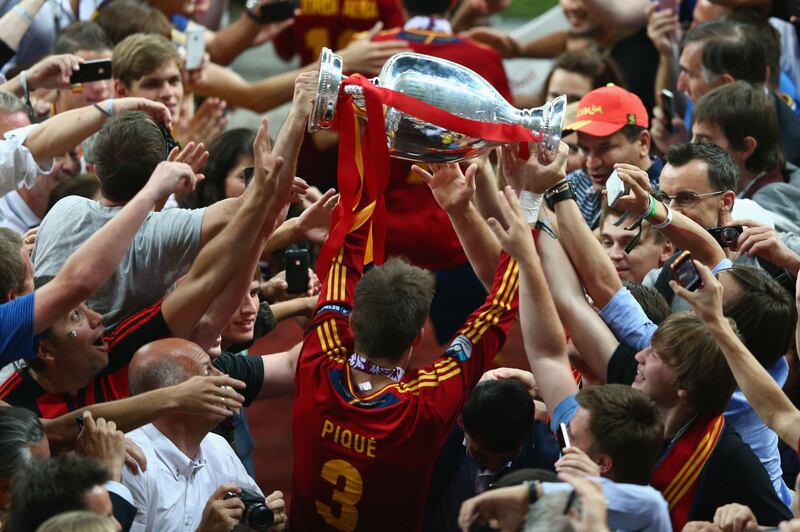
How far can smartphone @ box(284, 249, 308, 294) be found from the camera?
5039 millimetres

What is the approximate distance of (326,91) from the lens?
4.07 m

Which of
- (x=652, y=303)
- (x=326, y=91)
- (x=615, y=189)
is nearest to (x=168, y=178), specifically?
(x=326, y=91)

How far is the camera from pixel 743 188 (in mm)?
5832

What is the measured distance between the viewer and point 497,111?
4160 mm

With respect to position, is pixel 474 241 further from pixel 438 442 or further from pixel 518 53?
pixel 518 53

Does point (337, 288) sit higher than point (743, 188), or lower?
higher

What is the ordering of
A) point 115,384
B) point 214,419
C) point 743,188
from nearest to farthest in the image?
point 214,419
point 115,384
point 743,188

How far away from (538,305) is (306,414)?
33.2 inches

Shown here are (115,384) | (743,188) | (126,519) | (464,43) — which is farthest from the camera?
(464,43)

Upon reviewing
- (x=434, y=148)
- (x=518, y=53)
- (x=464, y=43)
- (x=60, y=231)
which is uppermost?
(x=434, y=148)

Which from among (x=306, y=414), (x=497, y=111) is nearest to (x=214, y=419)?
(x=306, y=414)

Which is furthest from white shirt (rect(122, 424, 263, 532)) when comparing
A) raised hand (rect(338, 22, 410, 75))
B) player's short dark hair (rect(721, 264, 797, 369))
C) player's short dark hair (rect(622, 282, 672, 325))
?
raised hand (rect(338, 22, 410, 75))

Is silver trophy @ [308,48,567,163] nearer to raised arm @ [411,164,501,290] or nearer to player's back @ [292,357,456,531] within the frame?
raised arm @ [411,164,501,290]

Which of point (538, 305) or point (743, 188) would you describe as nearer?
point (538, 305)
